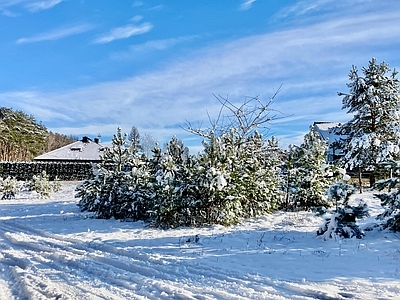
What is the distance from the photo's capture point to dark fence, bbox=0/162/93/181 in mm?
29250

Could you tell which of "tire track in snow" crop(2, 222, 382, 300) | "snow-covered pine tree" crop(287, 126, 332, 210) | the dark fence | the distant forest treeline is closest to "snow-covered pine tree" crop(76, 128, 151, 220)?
"tire track in snow" crop(2, 222, 382, 300)

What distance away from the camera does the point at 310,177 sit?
453 inches

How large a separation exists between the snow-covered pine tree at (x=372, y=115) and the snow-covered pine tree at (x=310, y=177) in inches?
271

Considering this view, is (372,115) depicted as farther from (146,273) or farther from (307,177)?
(146,273)

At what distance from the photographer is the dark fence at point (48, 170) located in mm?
29250

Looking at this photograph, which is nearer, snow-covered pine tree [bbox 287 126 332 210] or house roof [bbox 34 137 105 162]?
snow-covered pine tree [bbox 287 126 332 210]

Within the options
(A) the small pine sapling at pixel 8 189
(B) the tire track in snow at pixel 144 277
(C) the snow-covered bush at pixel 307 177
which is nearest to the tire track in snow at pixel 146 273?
(B) the tire track in snow at pixel 144 277

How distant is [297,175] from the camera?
462 inches

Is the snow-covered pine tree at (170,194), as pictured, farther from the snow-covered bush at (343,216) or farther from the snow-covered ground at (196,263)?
the snow-covered bush at (343,216)

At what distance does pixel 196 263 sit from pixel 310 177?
7077mm

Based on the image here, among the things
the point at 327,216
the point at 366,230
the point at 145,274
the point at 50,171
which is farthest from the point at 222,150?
the point at 50,171

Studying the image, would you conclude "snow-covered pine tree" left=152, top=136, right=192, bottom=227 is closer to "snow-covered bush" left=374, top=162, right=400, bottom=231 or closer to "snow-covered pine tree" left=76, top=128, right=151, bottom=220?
"snow-covered pine tree" left=76, top=128, right=151, bottom=220

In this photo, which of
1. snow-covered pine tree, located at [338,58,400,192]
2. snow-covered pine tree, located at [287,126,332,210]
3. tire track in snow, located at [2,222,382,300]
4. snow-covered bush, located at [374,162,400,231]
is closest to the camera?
tire track in snow, located at [2,222,382,300]

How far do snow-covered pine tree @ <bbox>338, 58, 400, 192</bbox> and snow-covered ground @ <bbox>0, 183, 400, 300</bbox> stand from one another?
35.6ft
